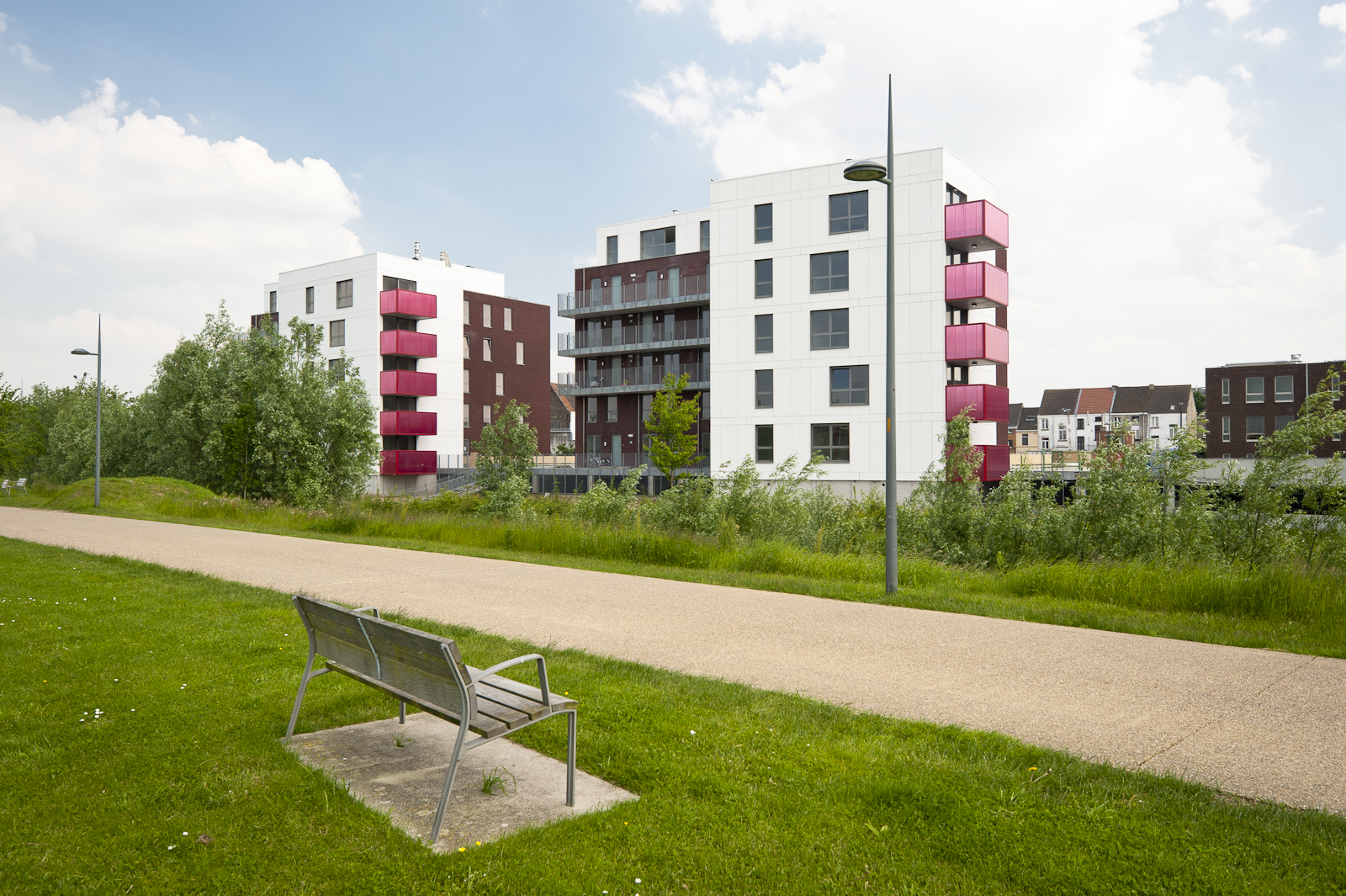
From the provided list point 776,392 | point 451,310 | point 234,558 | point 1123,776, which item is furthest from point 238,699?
point 451,310

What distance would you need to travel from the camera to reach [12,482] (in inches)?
1796

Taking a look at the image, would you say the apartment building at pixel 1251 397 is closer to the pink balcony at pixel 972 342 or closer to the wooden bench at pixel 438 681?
the pink balcony at pixel 972 342

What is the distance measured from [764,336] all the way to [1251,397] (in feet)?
154

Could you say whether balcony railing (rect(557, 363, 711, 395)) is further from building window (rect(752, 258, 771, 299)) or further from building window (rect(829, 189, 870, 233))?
building window (rect(829, 189, 870, 233))

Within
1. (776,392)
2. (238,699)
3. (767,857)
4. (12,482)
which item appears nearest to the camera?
(767,857)

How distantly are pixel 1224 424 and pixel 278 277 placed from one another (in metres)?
68.0

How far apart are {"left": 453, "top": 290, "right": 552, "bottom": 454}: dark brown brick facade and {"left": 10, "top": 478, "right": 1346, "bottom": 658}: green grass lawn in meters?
36.1

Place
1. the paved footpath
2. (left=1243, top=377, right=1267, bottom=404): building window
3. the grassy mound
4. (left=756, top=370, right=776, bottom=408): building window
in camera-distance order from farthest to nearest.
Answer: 1. (left=1243, top=377, right=1267, bottom=404): building window
2. (left=756, top=370, right=776, bottom=408): building window
3. the grassy mound
4. the paved footpath

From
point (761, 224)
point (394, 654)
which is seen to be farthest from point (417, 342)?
point (394, 654)

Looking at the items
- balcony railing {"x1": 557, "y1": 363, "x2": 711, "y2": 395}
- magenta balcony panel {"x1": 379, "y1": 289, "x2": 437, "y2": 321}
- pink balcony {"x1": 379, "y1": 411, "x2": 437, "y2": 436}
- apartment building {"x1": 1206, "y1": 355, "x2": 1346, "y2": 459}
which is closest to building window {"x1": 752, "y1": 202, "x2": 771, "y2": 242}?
balcony railing {"x1": 557, "y1": 363, "x2": 711, "y2": 395}

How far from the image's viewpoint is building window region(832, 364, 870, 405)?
3525 centimetres

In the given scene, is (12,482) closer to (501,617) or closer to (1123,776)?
(501,617)

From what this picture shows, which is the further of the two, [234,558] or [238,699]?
[234,558]

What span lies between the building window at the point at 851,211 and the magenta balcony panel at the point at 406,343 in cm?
2543
